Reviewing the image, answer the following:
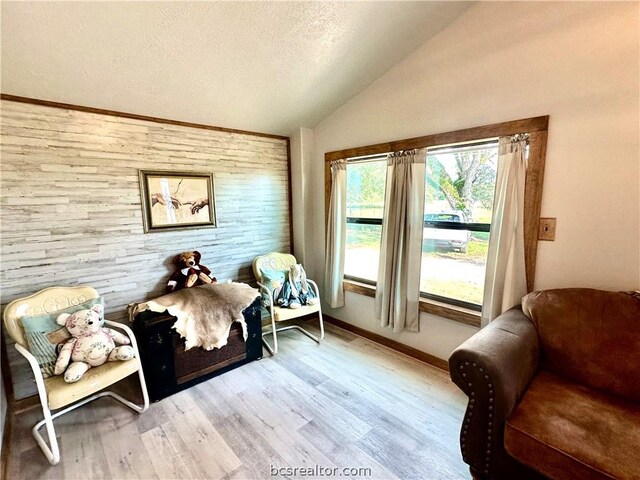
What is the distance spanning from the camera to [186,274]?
252 centimetres

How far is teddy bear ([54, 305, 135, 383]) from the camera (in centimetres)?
172

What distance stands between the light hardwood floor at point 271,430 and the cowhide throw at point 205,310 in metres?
0.38

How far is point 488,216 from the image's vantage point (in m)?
2.15

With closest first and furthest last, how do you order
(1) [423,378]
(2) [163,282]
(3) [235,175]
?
1. (1) [423,378]
2. (2) [163,282]
3. (3) [235,175]

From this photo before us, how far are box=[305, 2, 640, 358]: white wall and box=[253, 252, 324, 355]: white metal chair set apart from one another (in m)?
1.28

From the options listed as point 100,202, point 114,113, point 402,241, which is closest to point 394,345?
point 402,241

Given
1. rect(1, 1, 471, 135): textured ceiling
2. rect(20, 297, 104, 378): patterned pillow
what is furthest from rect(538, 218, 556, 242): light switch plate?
rect(20, 297, 104, 378): patterned pillow

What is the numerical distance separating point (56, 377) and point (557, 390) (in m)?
2.74

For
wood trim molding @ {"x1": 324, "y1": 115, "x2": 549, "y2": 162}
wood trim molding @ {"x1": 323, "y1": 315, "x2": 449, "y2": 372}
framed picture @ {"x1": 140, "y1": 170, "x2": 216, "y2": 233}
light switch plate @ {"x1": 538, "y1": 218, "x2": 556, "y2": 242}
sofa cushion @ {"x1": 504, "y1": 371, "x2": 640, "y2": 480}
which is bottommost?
wood trim molding @ {"x1": 323, "y1": 315, "x2": 449, "y2": 372}

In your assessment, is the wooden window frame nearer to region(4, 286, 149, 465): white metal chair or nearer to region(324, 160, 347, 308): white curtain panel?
region(324, 160, 347, 308): white curtain panel

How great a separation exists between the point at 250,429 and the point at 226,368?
0.71 m

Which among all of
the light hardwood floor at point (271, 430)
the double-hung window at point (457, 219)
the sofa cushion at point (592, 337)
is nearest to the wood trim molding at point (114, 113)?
the double-hung window at point (457, 219)

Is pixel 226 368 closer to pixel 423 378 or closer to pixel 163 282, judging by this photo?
pixel 163 282

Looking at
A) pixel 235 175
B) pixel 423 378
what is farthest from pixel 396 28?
pixel 423 378
